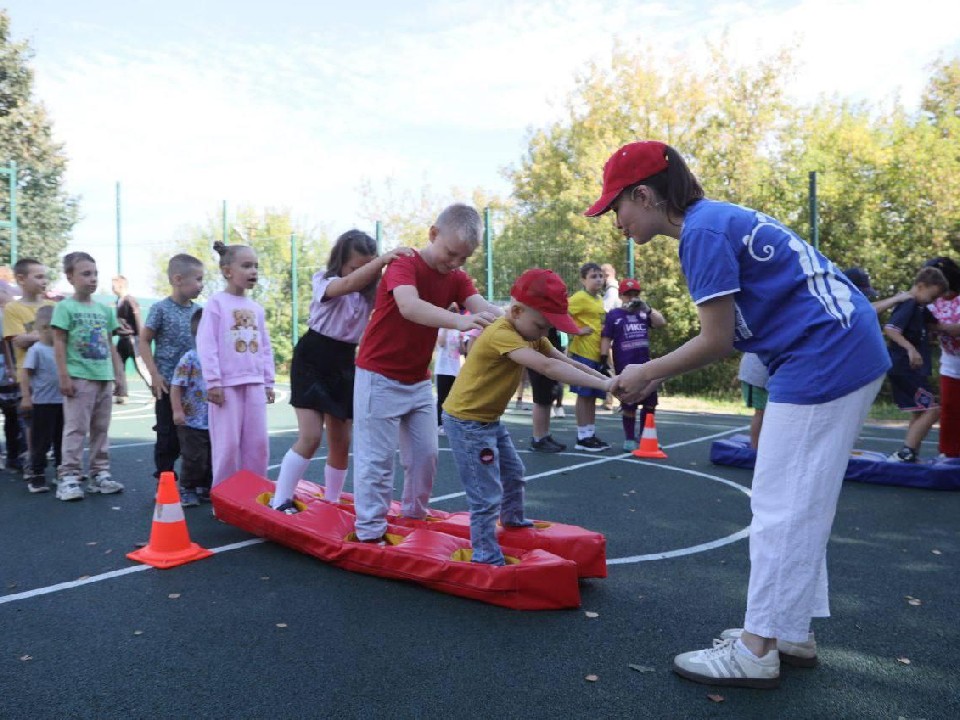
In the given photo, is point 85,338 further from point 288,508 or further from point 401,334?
point 401,334

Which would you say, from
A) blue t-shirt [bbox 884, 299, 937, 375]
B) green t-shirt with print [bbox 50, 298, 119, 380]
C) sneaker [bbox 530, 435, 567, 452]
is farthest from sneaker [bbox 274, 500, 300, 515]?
blue t-shirt [bbox 884, 299, 937, 375]

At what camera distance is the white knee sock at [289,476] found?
190 inches

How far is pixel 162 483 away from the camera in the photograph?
181 inches

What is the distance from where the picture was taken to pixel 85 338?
629 cm

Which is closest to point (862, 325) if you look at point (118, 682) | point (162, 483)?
point (118, 682)

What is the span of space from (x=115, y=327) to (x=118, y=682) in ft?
14.4

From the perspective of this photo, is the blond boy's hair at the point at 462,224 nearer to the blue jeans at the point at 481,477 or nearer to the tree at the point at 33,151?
the blue jeans at the point at 481,477

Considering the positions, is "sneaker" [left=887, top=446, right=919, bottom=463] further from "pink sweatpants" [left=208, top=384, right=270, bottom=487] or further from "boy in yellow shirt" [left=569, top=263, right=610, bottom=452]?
"pink sweatpants" [left=208, top=384, right=270, bottom=487]

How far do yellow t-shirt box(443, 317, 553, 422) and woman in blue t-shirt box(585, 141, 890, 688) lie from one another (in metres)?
1.14

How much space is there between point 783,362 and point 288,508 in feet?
10.8

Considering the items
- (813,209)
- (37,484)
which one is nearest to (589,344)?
(37,484)

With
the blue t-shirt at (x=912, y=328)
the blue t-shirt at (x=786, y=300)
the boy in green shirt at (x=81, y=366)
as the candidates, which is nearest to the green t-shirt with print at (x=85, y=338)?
the boy in green shirt at (x=81, y=366)

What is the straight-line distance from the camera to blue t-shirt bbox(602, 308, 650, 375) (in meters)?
8.79

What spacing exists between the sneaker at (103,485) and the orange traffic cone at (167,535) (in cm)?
209
